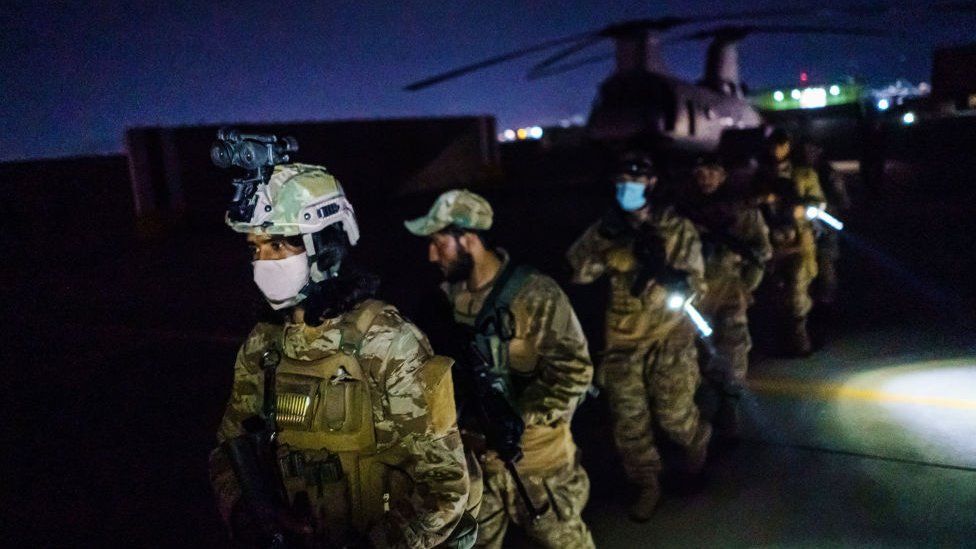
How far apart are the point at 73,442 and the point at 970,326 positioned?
7913 millimetres

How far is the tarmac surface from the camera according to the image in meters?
3.89

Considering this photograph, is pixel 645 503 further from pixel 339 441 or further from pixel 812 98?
pixel 812 98

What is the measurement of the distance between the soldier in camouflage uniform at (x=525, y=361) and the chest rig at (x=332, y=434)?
0.85 metres

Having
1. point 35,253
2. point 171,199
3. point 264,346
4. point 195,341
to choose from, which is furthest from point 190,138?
point 264,346

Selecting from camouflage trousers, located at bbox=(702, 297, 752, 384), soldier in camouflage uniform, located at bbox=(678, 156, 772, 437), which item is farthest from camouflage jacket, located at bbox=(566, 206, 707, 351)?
camouflage trousers, located at bbox=(702, 297, 752, 384)

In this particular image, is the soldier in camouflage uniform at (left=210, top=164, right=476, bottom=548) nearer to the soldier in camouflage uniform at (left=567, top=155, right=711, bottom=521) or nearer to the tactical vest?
the tactical vest

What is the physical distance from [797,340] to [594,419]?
2.31 m

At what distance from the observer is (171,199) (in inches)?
500

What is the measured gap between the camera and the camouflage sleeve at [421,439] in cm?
183

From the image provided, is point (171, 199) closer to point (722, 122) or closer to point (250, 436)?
point (250, 436)

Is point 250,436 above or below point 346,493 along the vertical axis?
above

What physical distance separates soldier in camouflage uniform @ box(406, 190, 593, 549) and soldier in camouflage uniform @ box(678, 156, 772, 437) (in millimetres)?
2336

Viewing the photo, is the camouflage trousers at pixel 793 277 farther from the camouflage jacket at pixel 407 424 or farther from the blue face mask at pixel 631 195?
the camouflage jacket at pixel 407 424

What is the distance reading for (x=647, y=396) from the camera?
3.98 meters
